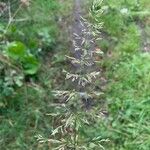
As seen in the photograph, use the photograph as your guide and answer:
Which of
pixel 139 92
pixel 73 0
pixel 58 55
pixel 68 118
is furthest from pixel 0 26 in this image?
pixel 68 118

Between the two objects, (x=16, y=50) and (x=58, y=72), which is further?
(x=58, y=72)

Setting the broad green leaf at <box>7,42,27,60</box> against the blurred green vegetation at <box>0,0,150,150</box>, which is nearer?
the blurred green vegetation at <box>0,0,150,150</box>

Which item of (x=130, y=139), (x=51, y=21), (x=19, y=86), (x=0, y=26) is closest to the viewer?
(x=130, y=139)

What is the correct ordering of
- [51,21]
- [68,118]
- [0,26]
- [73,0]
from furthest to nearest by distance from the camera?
[73,0], [51,21], [0,26], [68,118]

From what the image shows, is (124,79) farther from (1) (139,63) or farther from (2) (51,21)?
(2) (51,21)

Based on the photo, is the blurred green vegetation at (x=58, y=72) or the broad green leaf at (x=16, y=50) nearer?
the blurred green vegetation at (x=58, y=72)
